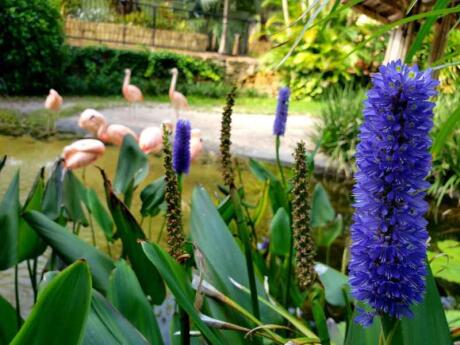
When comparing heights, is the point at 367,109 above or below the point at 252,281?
above

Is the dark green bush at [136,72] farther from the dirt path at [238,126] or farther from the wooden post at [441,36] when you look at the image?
the wooden post at [441,36]

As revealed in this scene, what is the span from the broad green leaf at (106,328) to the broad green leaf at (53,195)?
2.47ft

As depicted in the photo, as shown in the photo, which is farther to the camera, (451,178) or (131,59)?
(131,59)

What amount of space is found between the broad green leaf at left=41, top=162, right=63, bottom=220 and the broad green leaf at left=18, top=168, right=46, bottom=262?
0.05 feet

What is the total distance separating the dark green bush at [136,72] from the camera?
Answer: 10328 mm

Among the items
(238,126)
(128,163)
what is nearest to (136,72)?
(238,126)

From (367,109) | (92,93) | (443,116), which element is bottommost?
(92,93)

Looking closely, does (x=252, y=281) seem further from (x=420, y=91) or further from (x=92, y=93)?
(x=92, y=93)

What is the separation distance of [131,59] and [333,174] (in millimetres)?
7704

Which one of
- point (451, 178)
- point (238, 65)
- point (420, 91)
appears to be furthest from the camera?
point (238, 65)

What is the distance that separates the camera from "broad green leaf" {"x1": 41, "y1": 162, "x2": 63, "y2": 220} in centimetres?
147

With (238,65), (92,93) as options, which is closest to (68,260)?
(92,93)

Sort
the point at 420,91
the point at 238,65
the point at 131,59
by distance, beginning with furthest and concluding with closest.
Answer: the point at 238,65 → the point at 131,59 → the point at 420,91

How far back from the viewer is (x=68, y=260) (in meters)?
1.10
